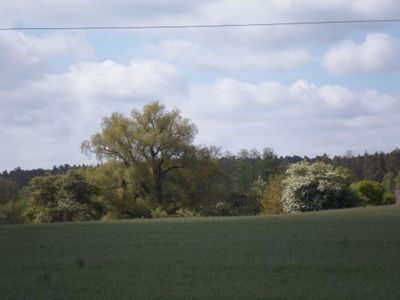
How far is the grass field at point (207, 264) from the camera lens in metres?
12.3

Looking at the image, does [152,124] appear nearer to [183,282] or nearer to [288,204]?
[288,204]

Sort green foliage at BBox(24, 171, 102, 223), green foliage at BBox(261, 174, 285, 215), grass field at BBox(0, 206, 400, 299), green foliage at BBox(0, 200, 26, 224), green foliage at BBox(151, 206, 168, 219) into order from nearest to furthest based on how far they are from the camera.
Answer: grass field at BBox(0, 206, 400, 299) < green foliage at BBox(24, 171, 102, 223) < green foliage at BBox(151, 206, 168, 219) < green foliage at BBox(261, 174, 285, 215) < green foliage at BBox(0, 200, 26, 224)

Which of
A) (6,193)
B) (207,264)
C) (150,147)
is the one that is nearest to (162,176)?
(150,147)

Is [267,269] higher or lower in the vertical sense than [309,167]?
lower

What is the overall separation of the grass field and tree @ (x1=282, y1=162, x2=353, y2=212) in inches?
1123

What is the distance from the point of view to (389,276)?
44.6 ft

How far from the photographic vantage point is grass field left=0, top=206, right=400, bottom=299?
40.4 ft

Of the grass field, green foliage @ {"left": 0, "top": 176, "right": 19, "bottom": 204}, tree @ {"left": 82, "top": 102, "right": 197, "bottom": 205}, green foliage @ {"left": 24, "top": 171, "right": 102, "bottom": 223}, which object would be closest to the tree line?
tree @ {"left": 82, "top": 102, "right": 197, "bottom": 205}

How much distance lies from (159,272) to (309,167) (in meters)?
44.5

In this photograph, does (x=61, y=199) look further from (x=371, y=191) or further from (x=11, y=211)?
(x=371, y=191)

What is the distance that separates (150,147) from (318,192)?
2079 cm

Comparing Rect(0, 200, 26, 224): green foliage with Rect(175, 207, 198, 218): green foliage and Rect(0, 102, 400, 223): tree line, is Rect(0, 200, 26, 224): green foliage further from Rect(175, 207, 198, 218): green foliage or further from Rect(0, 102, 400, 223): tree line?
Rect(175, 207, 198, 218): green foliage

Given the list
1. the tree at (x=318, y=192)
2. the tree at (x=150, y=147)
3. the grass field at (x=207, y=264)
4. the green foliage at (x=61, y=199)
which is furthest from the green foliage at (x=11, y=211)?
the grass field at (x=207, y=264)

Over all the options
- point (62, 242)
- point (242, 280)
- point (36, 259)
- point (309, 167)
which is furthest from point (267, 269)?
point (309, 167)
